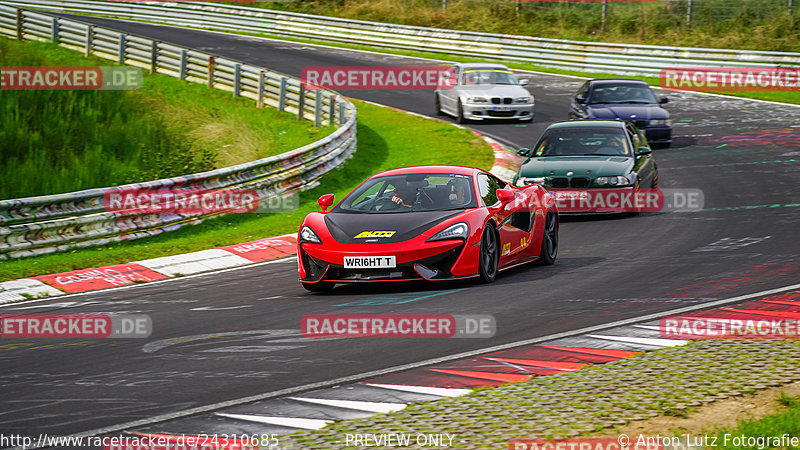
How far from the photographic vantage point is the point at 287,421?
6.08 m

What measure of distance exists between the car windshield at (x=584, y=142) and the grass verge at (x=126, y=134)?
6.80 metres

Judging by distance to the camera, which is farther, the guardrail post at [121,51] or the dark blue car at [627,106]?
the guardrail post at [121,51]

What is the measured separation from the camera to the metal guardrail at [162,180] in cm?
1416

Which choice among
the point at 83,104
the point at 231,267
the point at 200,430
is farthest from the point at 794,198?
the point at 83,104

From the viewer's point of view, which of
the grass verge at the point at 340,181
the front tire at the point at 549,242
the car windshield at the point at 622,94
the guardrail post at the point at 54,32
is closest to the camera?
the front tire at the point at 549,242

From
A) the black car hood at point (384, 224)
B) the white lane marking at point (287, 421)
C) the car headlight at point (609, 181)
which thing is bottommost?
the car headlight at point (609, 181)

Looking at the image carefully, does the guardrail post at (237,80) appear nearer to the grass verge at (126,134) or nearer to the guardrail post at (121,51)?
the grass verge at (126,134)

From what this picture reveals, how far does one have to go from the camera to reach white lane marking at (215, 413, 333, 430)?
5.96 metres

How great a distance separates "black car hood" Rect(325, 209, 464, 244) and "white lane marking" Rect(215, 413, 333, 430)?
14.2ft

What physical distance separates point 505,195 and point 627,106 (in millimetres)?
13559

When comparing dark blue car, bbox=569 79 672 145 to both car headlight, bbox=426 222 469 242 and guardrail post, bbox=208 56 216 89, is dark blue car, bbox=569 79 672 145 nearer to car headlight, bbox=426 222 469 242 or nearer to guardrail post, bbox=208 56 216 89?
guardrail post, bbox=208 56 216 89

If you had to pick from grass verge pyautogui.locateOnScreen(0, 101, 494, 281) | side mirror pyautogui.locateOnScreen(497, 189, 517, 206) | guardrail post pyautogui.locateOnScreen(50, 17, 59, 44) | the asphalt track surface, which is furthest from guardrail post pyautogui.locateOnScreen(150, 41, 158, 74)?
side mirror pyautogui.locateOnScreen(497, 189, 517, 206)

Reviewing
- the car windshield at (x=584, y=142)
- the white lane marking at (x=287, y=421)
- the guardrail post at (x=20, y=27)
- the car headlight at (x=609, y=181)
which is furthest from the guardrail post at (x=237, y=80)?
the white lane marking at (x=287, y=421)

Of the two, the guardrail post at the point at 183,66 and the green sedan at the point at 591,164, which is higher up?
the green sedan at the point at 591,164
